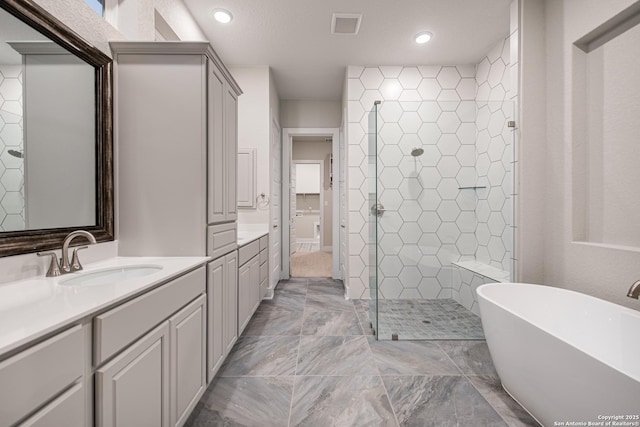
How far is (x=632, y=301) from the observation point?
4.68ft

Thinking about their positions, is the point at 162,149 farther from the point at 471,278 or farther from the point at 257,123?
the point at 471,278

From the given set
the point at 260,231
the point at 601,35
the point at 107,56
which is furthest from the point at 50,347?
the point at 601,35

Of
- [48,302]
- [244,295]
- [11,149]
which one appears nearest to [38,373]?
[48,302]

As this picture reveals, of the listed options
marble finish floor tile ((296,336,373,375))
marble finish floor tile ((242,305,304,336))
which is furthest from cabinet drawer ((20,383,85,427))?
marble finish floor tile ((242,305,304,336))

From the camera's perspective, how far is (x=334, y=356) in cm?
189

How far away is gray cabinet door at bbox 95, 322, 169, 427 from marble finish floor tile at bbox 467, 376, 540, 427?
5.21 ft

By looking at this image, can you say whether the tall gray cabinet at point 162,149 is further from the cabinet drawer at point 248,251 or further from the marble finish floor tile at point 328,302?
the marble finish floor tile at point 328,302

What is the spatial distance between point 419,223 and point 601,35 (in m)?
1.75

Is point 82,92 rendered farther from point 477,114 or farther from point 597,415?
point 477,114

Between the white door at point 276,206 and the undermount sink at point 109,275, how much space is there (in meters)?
1.84

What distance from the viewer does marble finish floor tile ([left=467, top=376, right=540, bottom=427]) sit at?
1.29 metres

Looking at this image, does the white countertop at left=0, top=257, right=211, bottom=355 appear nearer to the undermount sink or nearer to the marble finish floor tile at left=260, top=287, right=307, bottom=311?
the undermount sink

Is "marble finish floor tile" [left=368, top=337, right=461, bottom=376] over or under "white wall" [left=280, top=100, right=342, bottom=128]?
under

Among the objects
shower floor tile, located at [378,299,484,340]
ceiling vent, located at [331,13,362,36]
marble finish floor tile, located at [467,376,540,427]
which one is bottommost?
marble finish floor tile, located at [467,376,540,427]
